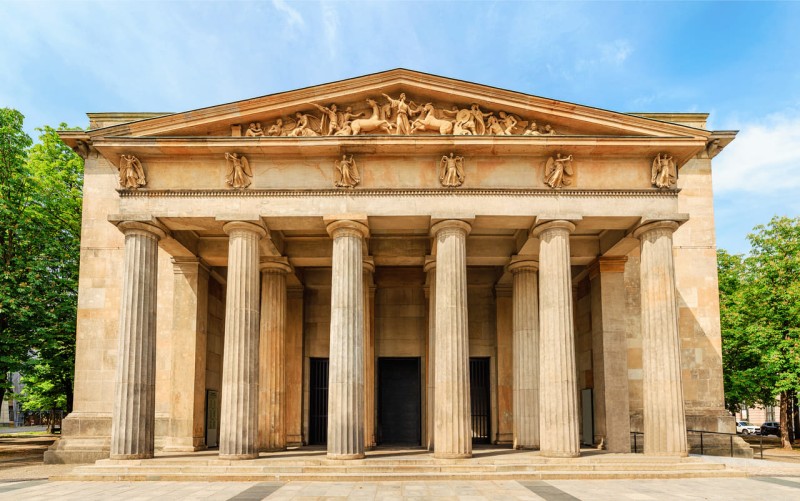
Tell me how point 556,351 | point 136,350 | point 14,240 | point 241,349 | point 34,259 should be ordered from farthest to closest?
point 14,240
point 34,259
point 136,350
point 241,349
point 556,351

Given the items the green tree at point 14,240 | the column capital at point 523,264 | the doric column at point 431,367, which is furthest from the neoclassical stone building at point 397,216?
the green tree at point 14,240

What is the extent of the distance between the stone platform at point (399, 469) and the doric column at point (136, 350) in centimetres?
102

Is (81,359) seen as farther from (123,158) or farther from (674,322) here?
(674,322)

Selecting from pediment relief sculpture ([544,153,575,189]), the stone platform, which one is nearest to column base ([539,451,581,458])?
the stone platform

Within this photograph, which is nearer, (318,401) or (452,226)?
(452,226)

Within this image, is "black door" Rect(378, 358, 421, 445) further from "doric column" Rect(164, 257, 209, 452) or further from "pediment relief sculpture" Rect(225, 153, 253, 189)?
"pediment relief sculpture" Rect(225, 153, 253, 189)

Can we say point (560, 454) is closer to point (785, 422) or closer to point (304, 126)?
point (304, 126)

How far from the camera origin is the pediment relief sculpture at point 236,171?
908 inches

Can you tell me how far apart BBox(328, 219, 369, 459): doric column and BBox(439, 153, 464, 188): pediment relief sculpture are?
Answer: 3.27 m

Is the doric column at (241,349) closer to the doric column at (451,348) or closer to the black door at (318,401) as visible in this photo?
the doric column at (451,348)

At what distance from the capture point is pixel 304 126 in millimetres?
23266

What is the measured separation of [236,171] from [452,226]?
25.5 feet

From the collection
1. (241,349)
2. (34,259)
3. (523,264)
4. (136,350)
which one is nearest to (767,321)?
(523,264)

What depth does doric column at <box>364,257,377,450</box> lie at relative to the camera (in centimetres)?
2748
